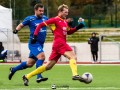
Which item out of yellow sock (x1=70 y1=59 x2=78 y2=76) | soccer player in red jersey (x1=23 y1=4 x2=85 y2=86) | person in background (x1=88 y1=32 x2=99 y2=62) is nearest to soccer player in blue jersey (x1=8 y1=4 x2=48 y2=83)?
→ soccer player in red jersey (x1=23 y1=4 x2=85 y2=86)

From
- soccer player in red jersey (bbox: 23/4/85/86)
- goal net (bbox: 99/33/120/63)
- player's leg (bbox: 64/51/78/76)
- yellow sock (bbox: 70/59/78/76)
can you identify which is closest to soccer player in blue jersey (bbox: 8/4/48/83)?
soccer player in red jersey (bbox: 23/4/85/86)

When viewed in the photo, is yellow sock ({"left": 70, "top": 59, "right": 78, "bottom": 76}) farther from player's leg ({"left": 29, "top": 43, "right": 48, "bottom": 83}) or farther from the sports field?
player's leg ({"left": 29, "top": 43, "right": 48, "bottom": 83})

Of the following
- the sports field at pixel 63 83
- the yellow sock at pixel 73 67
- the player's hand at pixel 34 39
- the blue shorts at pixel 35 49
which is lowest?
the sports field at pixel 63 83

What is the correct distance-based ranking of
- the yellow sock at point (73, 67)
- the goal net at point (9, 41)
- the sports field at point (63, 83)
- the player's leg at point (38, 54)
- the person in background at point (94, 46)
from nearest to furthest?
the yellow sock at point (73, 67) → the sports field at point (63, 83) → the player's leg at point (38, 54) → the person in background at point (94, 46) → the goal net at point (9, 41)

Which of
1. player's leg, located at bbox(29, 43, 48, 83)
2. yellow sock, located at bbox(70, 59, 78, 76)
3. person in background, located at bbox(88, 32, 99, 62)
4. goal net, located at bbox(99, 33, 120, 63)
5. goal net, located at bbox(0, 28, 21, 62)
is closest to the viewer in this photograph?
yellow sock, located at bbox(70, 59, 78, 76)

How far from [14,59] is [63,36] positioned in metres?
22.7

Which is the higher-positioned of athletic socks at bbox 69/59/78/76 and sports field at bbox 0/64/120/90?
athletic socks at bbox 69/59/78/76

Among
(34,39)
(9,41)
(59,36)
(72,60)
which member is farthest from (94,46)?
(72,60)

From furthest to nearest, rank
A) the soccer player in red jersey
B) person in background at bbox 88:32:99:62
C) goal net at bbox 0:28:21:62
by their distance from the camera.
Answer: goal net at bbox 0:28:21:62 → person in background at bbox 88:32:99:62 → the soccer player in red jersey

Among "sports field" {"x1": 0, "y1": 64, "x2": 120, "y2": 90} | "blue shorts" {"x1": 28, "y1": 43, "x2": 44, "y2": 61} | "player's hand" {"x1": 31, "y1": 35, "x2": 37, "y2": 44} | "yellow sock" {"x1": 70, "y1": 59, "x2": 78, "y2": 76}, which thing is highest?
"player's hand" {"x1": 31, "y1": 35, "x2": 37, "y2": 44}

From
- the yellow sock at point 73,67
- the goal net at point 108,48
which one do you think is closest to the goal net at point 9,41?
the goal net at point 108,48

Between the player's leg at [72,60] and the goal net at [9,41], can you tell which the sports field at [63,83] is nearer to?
the player's leg at [72,60]

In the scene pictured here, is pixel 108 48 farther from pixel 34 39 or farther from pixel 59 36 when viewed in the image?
pixel 34 39

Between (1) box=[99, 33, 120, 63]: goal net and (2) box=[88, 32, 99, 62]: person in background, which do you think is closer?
(2) box=[88, 32, 99, 62]: person in background
